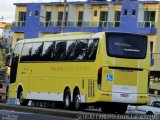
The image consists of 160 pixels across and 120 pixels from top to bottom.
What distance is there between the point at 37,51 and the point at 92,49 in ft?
16.9

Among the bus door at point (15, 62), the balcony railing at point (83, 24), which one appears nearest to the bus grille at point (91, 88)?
the bus door at point (15, 62)

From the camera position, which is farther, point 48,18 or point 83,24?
point 48,18

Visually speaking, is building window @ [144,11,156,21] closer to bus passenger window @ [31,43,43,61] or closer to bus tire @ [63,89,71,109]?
bus passenger window @ [31,43,43,61]

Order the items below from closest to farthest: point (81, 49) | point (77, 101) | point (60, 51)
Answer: point (77, 101) → point (81, 49) → point (60, 51)

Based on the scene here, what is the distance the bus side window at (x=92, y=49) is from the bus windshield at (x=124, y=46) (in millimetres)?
611

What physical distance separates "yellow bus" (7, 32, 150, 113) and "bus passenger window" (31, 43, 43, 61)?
0.05m

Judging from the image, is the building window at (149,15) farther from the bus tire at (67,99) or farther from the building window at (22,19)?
the bus tire at (67,99)

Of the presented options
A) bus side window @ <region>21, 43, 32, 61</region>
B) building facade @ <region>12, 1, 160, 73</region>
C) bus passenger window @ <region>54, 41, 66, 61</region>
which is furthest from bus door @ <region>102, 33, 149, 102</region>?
building facade @ <region>12, 1, 160, 73</region>

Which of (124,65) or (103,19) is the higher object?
(103,19)

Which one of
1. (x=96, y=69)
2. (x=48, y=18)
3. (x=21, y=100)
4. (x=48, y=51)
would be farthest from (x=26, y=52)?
(x=48, y=18)

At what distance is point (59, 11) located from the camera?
265ft

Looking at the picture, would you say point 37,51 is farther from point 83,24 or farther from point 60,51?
point 83,24

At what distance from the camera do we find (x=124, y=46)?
938 inches

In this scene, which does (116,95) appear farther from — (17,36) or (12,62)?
(17,36)
